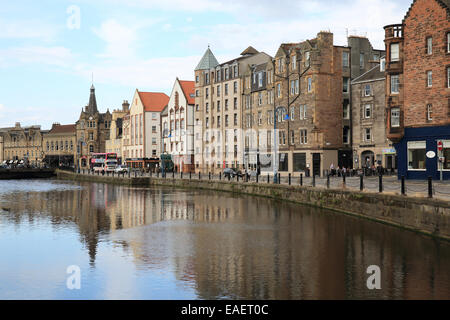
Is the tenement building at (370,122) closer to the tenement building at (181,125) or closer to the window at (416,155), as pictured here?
the window at (416,155)

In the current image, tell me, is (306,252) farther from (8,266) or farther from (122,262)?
(8,266)

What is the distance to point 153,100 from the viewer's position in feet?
369

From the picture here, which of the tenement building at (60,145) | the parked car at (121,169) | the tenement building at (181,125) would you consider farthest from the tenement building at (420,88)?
the tenement building at (60,145)

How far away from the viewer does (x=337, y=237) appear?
75.9 feet

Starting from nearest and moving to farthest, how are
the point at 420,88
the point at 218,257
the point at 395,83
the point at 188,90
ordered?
the point at 218,257 < the point at 420,88 < the point at 395,83 < the point at 188,90

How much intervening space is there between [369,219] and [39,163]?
465 ft

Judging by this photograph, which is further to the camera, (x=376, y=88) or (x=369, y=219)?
(x=376, y=88)

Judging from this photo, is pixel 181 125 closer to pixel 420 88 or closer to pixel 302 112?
pixel 302 112

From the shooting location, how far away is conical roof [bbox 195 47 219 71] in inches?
3514

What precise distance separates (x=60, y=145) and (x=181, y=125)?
221 feet

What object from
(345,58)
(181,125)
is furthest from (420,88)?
(181,125)

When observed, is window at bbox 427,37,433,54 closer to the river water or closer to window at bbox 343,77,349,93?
the river water

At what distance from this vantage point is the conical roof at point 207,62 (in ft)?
293
